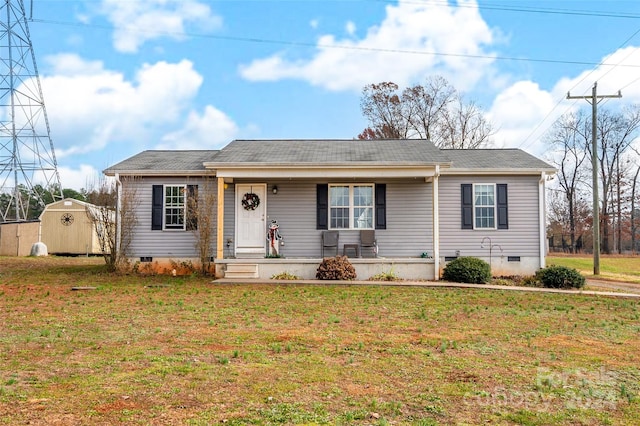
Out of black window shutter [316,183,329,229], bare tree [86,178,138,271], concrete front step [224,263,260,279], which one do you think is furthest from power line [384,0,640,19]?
bare tree [86,178,138,271]

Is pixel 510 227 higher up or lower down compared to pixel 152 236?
higher up

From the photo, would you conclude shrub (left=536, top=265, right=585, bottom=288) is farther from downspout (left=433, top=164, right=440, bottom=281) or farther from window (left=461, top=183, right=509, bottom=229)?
downspout (left=433, top=164, right=440, bottom=281)

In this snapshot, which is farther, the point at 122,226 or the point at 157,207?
the point at 157,207

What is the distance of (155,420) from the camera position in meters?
3.41

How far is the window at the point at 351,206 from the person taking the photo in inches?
546

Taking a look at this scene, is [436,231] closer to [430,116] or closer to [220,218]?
[220,218]

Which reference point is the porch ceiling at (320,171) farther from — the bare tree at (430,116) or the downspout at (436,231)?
the bare tree at (430,116)

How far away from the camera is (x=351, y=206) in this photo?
1388 centimetres

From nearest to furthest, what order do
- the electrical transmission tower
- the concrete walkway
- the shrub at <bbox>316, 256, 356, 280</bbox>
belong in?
the concrete walkway
the shrub at <bbox>316, 256, 356, 280</bbox>
the electrical transmission tower

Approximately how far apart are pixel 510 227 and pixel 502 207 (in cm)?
61

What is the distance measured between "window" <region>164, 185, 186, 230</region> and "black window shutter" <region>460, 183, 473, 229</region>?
789cm

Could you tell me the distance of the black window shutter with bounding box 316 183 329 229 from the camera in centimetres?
1380

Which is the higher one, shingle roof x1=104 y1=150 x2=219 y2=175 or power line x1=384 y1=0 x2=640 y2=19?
power line x1=384 y1=0 x2=640 y2=19

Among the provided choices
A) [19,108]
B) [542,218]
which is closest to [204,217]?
[542,218]
